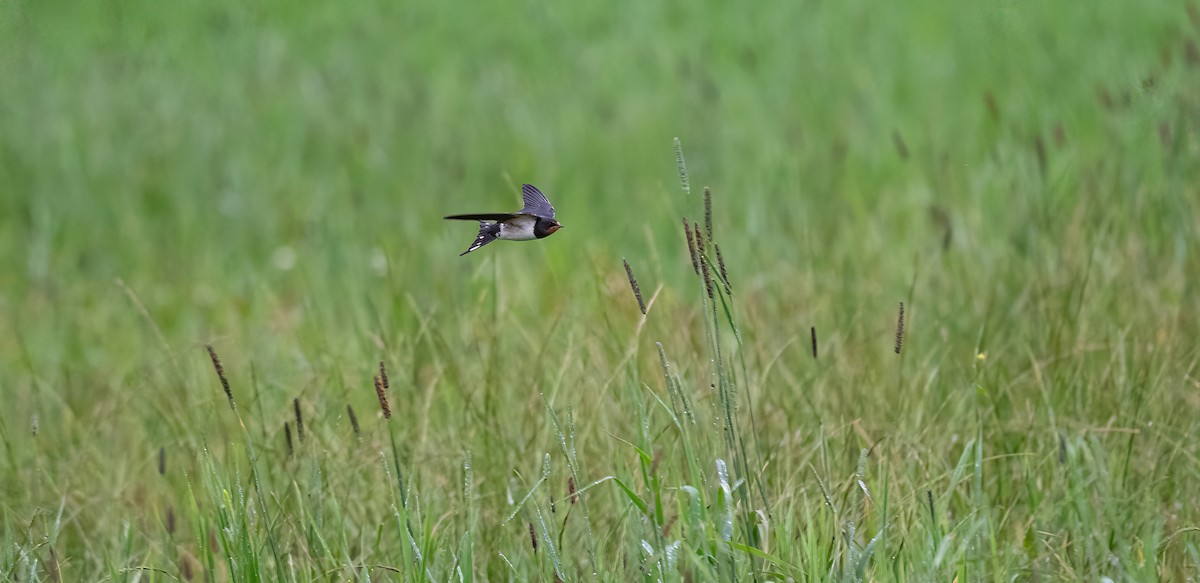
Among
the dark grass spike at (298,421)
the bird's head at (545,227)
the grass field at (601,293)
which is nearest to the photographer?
the bird's head at (545,227)

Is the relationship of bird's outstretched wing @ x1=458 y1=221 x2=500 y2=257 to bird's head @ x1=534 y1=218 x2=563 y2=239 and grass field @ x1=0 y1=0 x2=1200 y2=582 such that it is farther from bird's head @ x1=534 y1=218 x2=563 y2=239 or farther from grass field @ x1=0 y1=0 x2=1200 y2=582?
grass field @ x1=0 y1=0 x2=1200 y2=582

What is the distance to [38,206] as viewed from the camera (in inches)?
200

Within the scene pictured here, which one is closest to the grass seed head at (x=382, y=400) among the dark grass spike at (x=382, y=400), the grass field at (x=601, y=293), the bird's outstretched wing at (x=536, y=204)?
the dark grass spike at (x=382, y=400)

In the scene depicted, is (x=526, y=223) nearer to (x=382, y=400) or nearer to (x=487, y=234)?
(x=487, y=234)

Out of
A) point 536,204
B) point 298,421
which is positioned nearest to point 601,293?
point 298,421

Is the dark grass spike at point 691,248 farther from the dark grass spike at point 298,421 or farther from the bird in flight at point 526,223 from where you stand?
the dark grass spike at point 298,421

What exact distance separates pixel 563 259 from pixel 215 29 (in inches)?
128

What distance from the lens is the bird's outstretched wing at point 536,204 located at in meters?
1.56

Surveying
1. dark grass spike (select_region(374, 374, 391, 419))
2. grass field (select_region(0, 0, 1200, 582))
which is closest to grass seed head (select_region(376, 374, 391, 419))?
dark grass spike (select_region(374, 374, 391, 419))

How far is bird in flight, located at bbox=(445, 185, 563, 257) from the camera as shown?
1496 mm

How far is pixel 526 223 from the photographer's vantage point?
1523 millimetres

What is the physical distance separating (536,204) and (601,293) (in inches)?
42.6

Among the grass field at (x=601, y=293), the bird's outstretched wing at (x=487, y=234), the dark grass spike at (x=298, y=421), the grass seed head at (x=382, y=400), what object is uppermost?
the bird's outstretched wing at (x=487, y=234)

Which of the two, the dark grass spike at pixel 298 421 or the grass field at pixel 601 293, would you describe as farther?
the grass field at pixel 601 293
